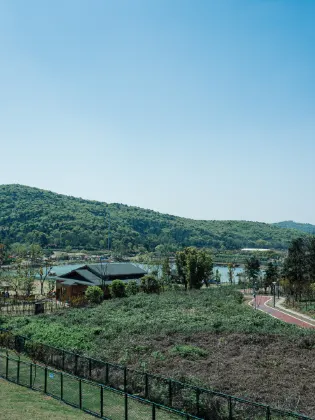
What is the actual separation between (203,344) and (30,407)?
1541 cm

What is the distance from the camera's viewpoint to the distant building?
65062 millimetres

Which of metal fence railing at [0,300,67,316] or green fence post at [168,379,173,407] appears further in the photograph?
metal fence railing at [0,300,67,316]

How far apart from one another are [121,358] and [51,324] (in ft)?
41.5

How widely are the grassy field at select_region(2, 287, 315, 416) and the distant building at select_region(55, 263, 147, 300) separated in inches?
726

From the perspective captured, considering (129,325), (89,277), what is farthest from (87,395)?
(89,277)

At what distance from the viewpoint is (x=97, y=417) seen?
18.0 m

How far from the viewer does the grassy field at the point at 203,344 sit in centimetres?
2194

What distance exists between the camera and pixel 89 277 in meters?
68.6

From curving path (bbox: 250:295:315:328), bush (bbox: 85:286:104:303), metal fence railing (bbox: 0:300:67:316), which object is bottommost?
curving path (bbox: 250:295:315:328)

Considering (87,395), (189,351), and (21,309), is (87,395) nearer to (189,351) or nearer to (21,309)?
(189,351)

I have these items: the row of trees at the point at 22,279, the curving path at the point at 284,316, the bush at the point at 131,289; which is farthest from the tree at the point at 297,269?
the row of trees at the point at 22,279

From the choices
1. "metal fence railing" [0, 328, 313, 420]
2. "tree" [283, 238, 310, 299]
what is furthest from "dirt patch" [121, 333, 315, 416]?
"tree" [283, 238, 310, 299]

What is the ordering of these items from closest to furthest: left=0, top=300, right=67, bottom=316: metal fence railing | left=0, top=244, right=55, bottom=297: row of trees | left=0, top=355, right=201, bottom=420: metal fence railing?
left=0, top=355, right=201, bottom=420: metal fence railing, left=0, top=300, right=67, bottom=316: metal fence railing, left=0, top=244, right=55, bottom=297: row of trees

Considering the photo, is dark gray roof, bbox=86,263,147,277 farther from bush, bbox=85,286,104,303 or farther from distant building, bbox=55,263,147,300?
bush, bbox=85,286,104,303
